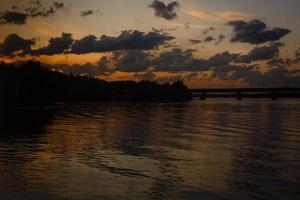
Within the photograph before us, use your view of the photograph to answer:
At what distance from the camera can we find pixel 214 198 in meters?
24.9

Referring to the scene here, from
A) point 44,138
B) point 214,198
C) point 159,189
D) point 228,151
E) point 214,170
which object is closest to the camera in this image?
point 214,198

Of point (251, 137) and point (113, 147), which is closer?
point (113, 147)

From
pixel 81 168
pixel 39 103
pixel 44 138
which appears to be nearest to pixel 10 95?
pixel 39 103

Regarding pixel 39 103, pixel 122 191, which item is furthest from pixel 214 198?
pixel 39 103

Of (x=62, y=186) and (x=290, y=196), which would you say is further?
(x=62, y=186)

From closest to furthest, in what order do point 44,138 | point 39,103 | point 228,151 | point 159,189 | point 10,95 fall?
point 159,189 < point 228,151 < point 44,138 < point 10,95 < point 39,103

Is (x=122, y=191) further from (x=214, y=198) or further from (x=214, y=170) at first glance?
(x=214, y=170)

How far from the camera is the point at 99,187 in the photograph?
1077 inches

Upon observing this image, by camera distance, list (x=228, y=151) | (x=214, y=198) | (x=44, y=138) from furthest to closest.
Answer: (x=44, y=138)
(x=228, y=151)
(x=214, y=198)

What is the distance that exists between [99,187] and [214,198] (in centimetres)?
690

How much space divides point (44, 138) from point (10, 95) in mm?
111716

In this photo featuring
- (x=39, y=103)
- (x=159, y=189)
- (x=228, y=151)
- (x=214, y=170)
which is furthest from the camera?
(x=39, y=103)

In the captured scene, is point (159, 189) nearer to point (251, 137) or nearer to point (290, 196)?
point (290, 196)

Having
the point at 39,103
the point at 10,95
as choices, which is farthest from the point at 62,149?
the point at 39,103
